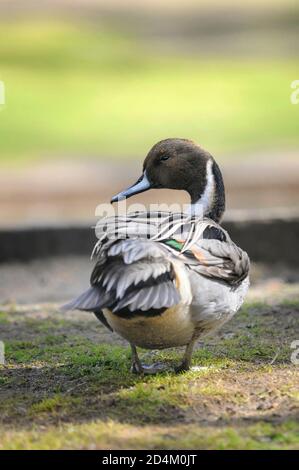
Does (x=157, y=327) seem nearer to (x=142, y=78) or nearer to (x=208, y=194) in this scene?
(x=208, y=194)

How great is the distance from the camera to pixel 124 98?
23.7m

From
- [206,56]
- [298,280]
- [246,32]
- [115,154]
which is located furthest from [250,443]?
[246,32]

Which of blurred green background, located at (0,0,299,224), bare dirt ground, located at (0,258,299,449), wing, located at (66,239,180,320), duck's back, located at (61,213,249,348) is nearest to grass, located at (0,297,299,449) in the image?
bare dirt ground, located at (0,258,299,449)

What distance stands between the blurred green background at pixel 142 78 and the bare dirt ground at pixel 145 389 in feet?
25.1

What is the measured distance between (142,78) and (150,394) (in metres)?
20.7

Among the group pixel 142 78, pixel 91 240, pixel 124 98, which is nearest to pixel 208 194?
pixel 91 240

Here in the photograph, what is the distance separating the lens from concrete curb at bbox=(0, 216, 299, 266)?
10758mm

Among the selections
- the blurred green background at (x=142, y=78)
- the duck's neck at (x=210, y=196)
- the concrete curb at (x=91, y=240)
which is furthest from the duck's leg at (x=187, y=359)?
the blurred green background at (x=142, y=78)

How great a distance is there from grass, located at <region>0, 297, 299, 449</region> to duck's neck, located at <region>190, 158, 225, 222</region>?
89cm

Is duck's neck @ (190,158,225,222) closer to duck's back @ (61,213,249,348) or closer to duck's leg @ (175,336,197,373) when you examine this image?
duck's back @ (61,213,249,348)

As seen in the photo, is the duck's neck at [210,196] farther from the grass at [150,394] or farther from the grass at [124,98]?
the grass at [124,98]

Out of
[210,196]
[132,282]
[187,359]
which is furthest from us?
[210,196]

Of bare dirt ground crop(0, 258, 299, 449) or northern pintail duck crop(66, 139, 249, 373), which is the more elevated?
northern pintail duck crop(66, 139, 249, 373)
